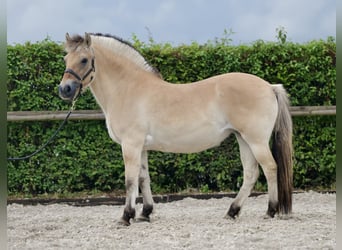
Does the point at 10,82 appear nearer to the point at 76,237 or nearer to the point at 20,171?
the point at 20,171

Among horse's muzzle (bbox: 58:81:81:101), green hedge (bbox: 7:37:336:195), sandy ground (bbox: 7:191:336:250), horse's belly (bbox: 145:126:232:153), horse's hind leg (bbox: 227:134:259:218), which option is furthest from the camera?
green hedge (bbox: 7:37:336:195)

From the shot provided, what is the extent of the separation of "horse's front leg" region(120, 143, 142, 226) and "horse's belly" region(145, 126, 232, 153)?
0.60 ft

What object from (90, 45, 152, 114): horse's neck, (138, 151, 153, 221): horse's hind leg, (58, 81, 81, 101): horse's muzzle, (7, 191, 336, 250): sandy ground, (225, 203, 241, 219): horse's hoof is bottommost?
(7, 191, 336, 250): sandy ground

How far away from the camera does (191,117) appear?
4.95 metres

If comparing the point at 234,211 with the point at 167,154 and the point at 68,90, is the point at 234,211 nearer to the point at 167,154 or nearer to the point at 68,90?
the point at 68,90

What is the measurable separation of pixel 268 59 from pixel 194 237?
3.73 m

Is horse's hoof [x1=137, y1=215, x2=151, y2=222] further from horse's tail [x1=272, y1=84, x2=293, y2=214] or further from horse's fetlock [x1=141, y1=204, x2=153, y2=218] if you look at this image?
horse's tail [x1=272, y1=84, x2=293, y2=214]

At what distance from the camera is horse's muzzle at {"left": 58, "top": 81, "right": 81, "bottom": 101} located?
480 cm

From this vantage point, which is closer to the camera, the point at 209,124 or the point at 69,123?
the point at 209,124

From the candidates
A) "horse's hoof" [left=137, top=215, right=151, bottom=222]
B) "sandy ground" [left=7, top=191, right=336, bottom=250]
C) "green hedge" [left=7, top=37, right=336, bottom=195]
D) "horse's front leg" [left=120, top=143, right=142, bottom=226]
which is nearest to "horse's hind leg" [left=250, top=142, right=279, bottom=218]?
"sandy ground" [left=7, top=191, right=336, bottom=250]

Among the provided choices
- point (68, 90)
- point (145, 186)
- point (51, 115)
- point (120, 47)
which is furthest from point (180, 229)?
point (51, 115)

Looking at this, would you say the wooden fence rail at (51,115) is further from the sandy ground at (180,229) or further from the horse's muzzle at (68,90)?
the horse's muzzle at (68,90)

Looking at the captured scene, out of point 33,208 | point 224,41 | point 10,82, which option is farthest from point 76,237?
point 224,41

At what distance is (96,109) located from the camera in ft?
23.6
